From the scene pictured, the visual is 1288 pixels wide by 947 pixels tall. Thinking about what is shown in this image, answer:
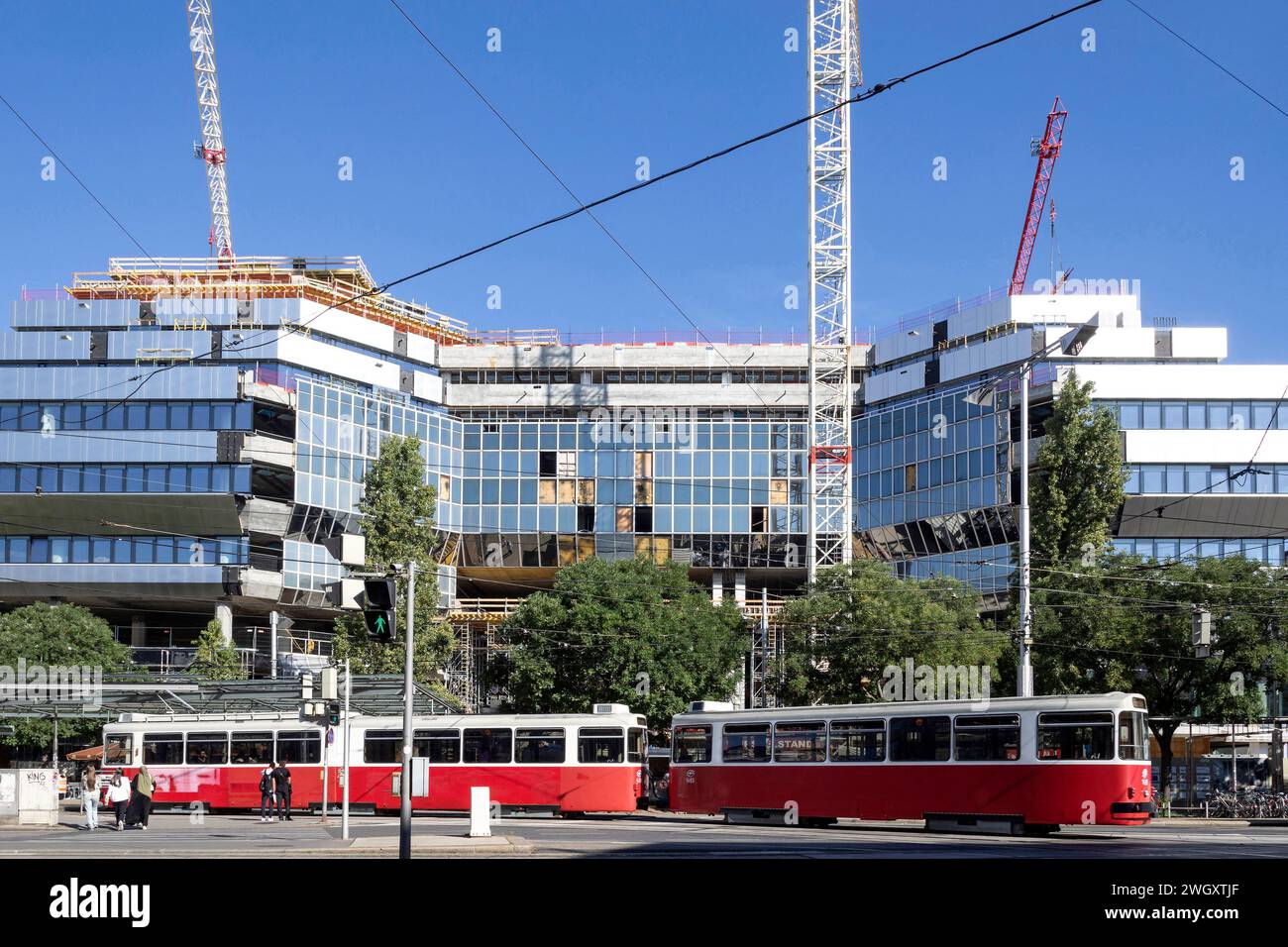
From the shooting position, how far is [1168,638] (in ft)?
178

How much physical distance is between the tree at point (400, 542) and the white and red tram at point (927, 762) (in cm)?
2259

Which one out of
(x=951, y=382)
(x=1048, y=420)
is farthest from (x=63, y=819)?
(x=951, y=382)

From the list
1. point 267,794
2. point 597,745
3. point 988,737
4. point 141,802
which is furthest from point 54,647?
point 988,737

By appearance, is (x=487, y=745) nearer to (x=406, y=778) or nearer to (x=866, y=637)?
(x=866, y=637)

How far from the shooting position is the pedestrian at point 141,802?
1597 inches

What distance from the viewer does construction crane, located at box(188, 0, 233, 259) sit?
12281 centimetres

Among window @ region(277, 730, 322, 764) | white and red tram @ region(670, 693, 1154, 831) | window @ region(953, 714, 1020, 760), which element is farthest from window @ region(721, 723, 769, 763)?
window @ region(277, 730, 322, 764)

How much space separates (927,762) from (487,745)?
14855mm

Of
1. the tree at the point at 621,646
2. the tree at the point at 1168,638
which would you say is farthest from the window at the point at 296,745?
the tree at the point at 1168,638

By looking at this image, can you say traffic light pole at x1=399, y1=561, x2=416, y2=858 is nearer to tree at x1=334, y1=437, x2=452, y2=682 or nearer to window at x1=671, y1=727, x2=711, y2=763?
window at x1=671, y1=727, x2=711, y2=763

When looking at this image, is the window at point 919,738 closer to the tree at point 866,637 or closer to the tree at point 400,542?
the tree at point 866,637

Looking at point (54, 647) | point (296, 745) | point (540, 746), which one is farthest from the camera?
point (54, 647)

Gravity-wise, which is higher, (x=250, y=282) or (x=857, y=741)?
(x=250, y=282)
